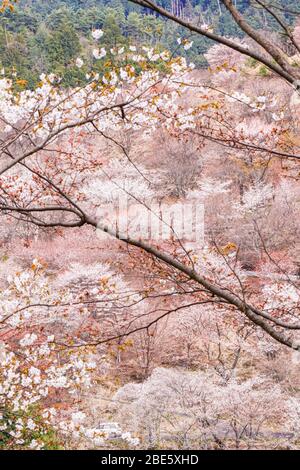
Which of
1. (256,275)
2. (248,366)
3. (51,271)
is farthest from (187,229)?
(248,366)

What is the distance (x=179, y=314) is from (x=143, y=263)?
34.4 feet

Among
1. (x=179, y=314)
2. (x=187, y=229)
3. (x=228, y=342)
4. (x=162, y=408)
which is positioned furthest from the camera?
(x=187, y=229)

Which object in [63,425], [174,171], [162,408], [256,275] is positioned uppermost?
[174,171]

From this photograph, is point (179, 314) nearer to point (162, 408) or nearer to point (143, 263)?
point (162, 408)

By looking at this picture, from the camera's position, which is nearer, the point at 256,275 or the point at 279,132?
the point at 279,132
